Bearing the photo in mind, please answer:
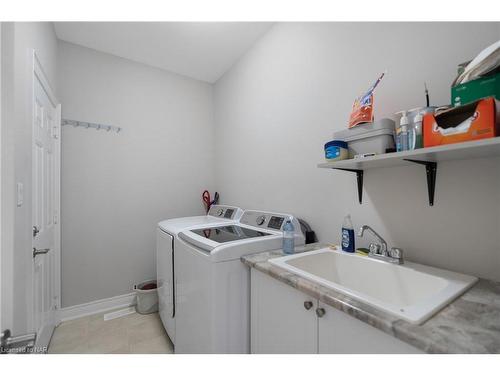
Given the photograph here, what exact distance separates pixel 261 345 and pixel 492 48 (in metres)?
1.54

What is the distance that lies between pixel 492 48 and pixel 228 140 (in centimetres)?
229

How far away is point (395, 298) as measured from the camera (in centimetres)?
106

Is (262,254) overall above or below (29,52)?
below

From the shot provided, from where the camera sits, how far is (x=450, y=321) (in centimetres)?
65

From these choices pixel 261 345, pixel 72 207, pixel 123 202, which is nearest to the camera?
pixel 261 345

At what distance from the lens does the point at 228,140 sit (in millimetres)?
2752

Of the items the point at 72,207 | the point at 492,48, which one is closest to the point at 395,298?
the point at 492,48

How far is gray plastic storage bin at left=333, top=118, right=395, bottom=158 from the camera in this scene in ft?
3.49

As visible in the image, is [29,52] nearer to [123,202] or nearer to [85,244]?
[123,202]

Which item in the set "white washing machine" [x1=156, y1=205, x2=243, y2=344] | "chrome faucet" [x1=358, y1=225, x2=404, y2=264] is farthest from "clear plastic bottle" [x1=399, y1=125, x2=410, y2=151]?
"white washing machine" [x1=156, y1=205, x2=243, y2=344]

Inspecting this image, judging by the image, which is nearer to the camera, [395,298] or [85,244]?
[395,298]

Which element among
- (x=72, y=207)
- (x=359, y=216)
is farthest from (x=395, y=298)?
(x=72, y=207)
